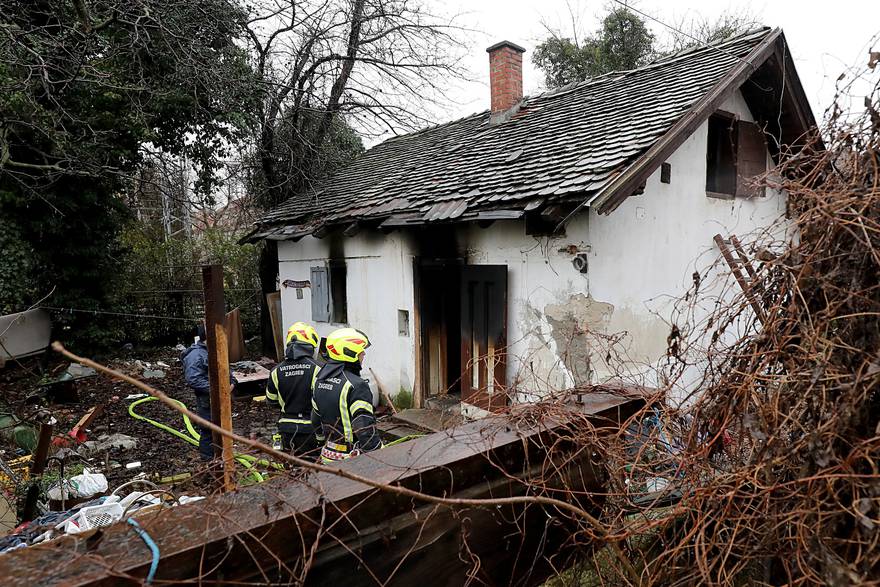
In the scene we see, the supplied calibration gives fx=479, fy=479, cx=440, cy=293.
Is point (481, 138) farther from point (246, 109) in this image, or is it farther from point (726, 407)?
point (726, 407)

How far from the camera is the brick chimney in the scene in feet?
30.9

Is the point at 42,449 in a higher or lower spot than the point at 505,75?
lower

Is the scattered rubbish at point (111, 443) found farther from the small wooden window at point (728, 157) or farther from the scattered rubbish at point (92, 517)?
the small wooden window at point (728, 157)

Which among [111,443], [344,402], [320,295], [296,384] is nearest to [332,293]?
[320,295]

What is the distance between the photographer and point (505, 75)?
949cm

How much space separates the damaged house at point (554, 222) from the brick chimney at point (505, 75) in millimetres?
28

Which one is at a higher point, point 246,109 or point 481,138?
point 246,109

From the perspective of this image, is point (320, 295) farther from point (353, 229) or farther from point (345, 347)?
point (345, 347)

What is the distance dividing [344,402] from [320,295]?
6.28 metres

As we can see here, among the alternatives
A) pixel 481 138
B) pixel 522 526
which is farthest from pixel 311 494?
pixel 481 138

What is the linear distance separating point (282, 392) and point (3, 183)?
895 cm

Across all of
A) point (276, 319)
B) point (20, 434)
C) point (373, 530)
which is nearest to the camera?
point (373, 530)

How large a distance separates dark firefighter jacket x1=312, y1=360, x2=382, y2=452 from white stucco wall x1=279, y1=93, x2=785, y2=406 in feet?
6.31

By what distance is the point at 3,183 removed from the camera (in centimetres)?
929
